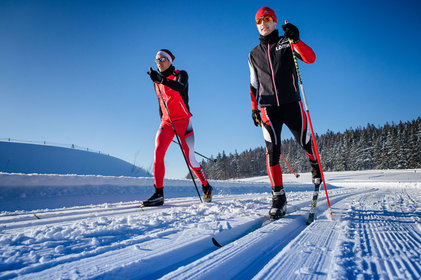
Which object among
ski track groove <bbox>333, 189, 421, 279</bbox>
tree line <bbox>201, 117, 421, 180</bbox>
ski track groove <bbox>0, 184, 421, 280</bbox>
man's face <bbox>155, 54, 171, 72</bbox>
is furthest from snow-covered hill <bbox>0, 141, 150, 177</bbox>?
ski track groove <bbox>333, 189, 421, 279</bbox>

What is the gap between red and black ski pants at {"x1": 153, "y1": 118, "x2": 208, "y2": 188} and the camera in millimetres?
3035

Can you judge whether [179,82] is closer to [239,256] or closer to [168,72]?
[168,72]

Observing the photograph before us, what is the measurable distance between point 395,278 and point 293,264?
1.07 ft

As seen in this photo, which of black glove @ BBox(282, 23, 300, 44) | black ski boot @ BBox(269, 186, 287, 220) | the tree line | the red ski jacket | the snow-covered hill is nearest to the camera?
black ski boot @ BBox(269, 186, 287, 220)

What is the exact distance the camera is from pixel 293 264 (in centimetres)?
83

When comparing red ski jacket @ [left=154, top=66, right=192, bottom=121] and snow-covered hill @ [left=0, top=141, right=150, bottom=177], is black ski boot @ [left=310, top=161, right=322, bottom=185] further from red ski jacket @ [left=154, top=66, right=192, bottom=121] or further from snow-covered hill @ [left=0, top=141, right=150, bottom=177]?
snow-covered hill @ [left=0, top=141, right=150, bottom=177]

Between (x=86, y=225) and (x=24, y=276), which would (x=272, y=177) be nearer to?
(x=86, y=225)

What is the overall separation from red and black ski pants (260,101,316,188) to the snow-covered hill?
2430cm

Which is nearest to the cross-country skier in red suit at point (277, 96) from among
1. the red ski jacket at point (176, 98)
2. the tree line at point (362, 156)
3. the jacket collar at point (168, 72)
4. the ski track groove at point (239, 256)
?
the ski track groove at point (239, 256)

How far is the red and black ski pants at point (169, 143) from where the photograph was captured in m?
3.04

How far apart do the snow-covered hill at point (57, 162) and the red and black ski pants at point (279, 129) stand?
2430 cm

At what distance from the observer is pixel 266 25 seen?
246 centimetres

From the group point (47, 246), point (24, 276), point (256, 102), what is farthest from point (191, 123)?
point (24, 276)

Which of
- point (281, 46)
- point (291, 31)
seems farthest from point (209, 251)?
point (281, 46)
